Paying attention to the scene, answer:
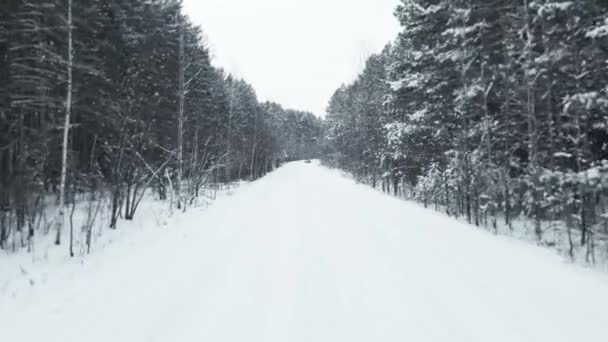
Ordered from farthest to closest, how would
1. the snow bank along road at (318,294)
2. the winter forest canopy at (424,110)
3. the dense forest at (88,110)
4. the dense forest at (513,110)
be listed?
the dense forest at (88,110) → the winter forest canopy at (424,110) → the dense forest at (513,110) → the snow bank along road at (318,294)

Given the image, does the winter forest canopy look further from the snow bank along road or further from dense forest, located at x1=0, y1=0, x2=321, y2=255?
the snow bank along road

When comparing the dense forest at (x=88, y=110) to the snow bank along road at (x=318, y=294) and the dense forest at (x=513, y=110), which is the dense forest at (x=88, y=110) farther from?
the dense forest at (x=513, y=110)

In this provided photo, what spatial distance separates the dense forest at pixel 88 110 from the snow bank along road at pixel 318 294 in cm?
357

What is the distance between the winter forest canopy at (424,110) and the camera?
8.61m

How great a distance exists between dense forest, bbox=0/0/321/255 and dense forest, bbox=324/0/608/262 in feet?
41.8

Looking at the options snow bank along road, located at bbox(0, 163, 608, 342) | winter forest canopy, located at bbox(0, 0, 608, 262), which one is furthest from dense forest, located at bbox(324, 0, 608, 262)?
snow bank along road, located at bbox(0, 163, 608, 342)

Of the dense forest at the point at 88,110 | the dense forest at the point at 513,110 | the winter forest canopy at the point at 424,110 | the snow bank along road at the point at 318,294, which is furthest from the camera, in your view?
the dense forest at the point at 88,110

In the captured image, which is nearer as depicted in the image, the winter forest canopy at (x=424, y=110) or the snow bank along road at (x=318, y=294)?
the snow bank along road at (x=318, y=294)

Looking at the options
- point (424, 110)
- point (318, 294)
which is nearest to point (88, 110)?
point (318, 294)

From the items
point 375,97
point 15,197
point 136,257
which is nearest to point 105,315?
point 136,257

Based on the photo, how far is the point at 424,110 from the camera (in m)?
14.9

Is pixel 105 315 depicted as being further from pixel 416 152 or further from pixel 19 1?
pixel 416 152

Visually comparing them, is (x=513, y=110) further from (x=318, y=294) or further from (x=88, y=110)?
(x=88, y=110)

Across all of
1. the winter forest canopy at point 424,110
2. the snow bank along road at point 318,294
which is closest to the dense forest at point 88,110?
the winter forest canopy at point 424,110
